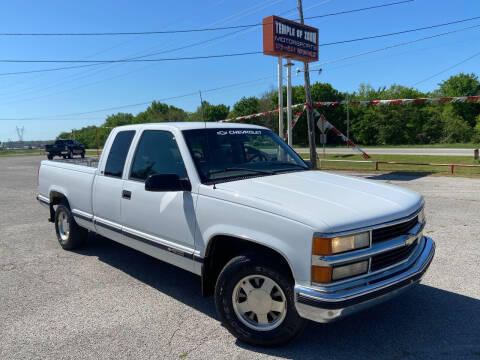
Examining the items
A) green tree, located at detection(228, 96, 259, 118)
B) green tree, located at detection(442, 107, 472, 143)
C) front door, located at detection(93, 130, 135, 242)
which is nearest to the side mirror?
front door, located at detection(93, 130, 135, 242)

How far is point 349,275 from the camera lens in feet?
8.75

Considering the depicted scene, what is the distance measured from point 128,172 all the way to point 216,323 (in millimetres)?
1874

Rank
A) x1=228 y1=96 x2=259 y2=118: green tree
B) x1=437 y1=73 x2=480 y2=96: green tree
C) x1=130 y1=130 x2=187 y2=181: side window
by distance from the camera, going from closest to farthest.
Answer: x1=130 y1=130 x2=187 y2=181: side window
x1=437 y1=73 x2=480 y2=96: green tree
x1=228 y1=96 x2=259 y2=118: green tree

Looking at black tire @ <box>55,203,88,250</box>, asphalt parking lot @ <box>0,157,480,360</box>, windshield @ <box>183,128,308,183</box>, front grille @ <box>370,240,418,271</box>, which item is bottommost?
asphalt parking lot @ <box>0,157,480,360</box>

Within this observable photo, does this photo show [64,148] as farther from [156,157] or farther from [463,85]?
[463,85]

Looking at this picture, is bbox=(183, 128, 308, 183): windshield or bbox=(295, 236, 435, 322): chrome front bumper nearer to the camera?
bbox=(295, 236, 435, 322): chrome front bumper

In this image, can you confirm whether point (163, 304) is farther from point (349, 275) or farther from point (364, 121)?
point (364, 121)

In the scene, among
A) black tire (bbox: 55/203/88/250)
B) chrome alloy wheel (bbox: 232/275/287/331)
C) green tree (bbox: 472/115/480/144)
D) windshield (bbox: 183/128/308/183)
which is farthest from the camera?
green tree (bbox: 472/115/480/144)

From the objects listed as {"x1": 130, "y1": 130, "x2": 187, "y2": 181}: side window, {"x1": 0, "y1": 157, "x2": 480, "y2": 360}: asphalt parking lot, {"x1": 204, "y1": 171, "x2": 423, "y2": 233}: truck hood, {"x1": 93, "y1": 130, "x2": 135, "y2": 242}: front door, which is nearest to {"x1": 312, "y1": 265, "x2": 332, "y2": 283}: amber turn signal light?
{"x1": 204, "y1": 171, "x2": 423, "y2": 233}: truck hood

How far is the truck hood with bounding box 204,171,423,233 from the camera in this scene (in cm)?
265

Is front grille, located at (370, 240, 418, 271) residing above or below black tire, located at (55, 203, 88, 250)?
above

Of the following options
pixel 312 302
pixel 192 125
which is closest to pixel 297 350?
pixel 312 302

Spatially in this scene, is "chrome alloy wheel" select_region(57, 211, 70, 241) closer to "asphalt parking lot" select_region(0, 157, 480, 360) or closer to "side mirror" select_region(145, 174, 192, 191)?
"asphalt parking lot" select_region(0, 157, 480, 360)

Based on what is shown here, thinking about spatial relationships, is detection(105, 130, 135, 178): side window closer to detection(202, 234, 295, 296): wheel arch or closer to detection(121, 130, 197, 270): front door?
detection(121, 130, 197, 270): front door
